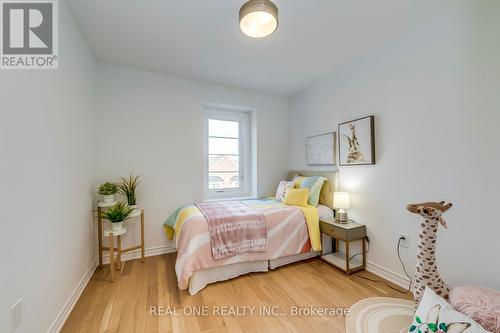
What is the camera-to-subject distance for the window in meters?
3.47

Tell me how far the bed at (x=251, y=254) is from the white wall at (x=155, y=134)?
44 centimetres

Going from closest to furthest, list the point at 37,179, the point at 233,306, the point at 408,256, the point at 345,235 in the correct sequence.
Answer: the point at 37,179
the point at 233,306
the point at 408,256
the point at 345,235

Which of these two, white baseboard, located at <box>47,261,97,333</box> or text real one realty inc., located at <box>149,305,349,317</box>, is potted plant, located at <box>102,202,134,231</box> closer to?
white baseboard, located at <box>47,261,97,333</box>

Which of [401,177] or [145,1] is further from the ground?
[145,1]

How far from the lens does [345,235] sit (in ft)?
7.32

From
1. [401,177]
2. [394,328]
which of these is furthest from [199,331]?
[401,177]

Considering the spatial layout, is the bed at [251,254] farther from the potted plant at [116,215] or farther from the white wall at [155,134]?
the potted plant at [116,215]

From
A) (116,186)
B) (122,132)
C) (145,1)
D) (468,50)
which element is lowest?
(116,186)

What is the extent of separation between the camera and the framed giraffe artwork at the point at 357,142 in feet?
7.50

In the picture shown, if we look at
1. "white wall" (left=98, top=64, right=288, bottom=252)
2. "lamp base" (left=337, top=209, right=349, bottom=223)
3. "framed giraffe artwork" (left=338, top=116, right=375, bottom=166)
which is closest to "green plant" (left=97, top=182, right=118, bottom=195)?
"white wall" (left=98, top=64, right=288, bottom=252)

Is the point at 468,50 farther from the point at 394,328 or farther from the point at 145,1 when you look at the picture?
the point at 145,1

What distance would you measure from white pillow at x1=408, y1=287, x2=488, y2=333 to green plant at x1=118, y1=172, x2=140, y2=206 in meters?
2.90

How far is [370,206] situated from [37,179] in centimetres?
301

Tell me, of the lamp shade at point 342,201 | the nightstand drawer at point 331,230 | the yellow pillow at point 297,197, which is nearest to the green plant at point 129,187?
the yellow pillow at point 297,197
